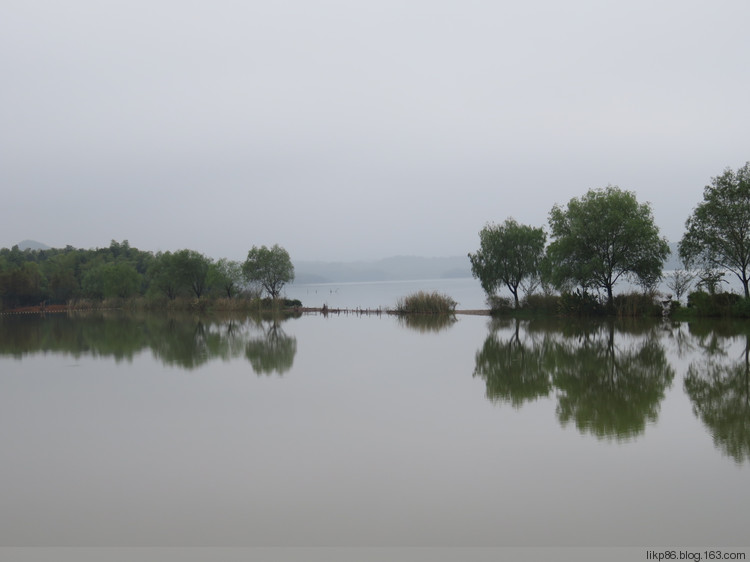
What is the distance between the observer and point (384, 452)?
24.9 feet

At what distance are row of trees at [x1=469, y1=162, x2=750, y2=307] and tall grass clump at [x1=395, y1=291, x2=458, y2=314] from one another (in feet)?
9.37

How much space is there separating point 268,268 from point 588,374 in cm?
3987

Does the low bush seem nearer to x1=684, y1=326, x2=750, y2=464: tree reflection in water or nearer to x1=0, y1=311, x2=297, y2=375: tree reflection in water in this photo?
x1=0, y1=311, x2=297, y2=375: tree reflection in water

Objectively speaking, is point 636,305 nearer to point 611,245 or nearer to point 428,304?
point 611,245

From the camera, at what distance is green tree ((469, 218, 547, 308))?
115 ft

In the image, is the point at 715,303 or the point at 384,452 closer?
the point at 384,452

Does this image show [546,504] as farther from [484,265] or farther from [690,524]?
[484,265]

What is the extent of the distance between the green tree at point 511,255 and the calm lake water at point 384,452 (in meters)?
19.2

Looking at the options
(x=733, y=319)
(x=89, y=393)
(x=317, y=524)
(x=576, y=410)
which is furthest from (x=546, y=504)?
(x=733, y=319)

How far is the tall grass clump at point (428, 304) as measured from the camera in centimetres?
3709

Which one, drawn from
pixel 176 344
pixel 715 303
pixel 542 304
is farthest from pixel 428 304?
pixel 176 344

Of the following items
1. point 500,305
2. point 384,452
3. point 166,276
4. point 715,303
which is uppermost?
point 166,276

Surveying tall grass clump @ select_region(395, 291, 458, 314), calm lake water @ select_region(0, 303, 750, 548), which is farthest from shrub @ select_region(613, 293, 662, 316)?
calm lake water @ select_region(0, 303, 750, 548)

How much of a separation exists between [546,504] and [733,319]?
A: 81.5 feet
